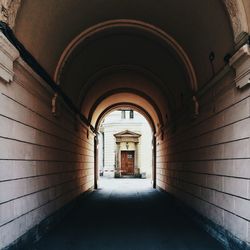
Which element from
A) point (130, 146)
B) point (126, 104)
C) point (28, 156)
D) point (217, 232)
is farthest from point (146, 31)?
point (130, 146)

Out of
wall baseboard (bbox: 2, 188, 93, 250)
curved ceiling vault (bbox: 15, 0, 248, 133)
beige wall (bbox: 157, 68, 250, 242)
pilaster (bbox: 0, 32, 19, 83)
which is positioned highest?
curved ceiling vault (bbox: 15, 0, 248, 133)

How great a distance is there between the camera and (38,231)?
763 cm

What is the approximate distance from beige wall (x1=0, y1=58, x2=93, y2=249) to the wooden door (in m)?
29.3

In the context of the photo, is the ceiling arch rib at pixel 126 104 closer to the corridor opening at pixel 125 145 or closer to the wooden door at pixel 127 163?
the corridor opening at pixel 125 145

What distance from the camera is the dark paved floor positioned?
715cm

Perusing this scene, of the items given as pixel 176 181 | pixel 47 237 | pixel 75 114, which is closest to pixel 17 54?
pixel 47 237

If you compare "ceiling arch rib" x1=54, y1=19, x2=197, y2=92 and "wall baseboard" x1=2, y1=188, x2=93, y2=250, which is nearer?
"wall baseboard" x1=2, y1=188, x2=93, y2=250

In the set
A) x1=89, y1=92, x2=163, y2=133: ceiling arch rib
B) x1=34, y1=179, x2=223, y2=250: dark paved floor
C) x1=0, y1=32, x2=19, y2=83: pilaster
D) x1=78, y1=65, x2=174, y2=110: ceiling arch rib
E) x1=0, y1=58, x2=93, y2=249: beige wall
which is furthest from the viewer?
x1=89, y1=92, x2=163, y2=133: ceiling arch rib

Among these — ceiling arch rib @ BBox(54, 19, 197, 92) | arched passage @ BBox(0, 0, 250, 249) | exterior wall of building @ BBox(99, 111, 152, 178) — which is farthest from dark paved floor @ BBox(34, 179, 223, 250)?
exterior wall of building @ BBox(99, 111, 152, 178)

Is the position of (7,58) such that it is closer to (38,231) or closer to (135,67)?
(38,231)

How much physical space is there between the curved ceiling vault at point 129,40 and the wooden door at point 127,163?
25543 mm

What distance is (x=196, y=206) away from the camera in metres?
9.91

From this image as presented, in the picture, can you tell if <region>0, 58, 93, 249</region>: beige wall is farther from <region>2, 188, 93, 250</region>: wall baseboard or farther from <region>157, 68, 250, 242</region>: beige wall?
<region>157, 68, 250, 242</region>: beige wall

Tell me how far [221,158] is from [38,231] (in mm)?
3859
